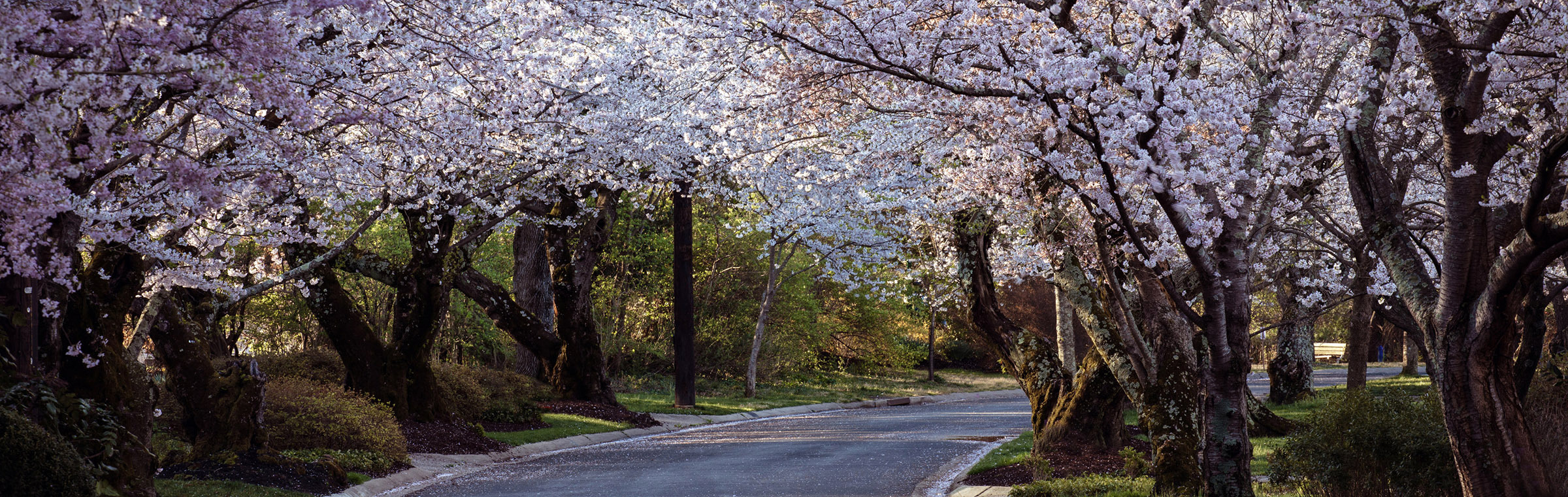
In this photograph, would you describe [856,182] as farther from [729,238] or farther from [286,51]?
[729,238]

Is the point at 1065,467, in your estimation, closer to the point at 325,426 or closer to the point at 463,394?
the point at 325,426

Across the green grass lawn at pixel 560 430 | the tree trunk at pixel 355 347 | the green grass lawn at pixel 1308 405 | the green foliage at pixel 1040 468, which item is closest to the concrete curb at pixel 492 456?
the green grass lawn at pixel 560 430

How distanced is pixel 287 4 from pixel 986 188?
9.03 metres

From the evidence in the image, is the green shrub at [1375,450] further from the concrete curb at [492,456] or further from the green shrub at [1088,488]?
the concrete curb at [492,456]

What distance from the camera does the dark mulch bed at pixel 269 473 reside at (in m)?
11.2

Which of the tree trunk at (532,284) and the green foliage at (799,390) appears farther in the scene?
the green foliage at (799,390)

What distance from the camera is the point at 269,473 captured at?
11.6 meters

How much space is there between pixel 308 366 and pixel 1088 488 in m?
13.2

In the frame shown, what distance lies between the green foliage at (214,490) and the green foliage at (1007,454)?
300 inches

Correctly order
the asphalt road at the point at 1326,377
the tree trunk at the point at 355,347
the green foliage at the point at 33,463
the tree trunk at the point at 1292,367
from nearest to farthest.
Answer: the green foliage at the point at 33,463 → the tree trunk at the point at 355,347 → the tree trunk at the point at 1292,367 → the asphalt road at the point at 1326,377

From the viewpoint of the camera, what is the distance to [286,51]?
5.46 metres

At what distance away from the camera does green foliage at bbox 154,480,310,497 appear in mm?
10125

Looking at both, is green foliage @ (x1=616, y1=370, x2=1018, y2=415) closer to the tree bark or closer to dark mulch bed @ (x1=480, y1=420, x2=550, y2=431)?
the tree bark

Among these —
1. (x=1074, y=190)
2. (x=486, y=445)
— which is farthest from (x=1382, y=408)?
(x=486, y=445)
